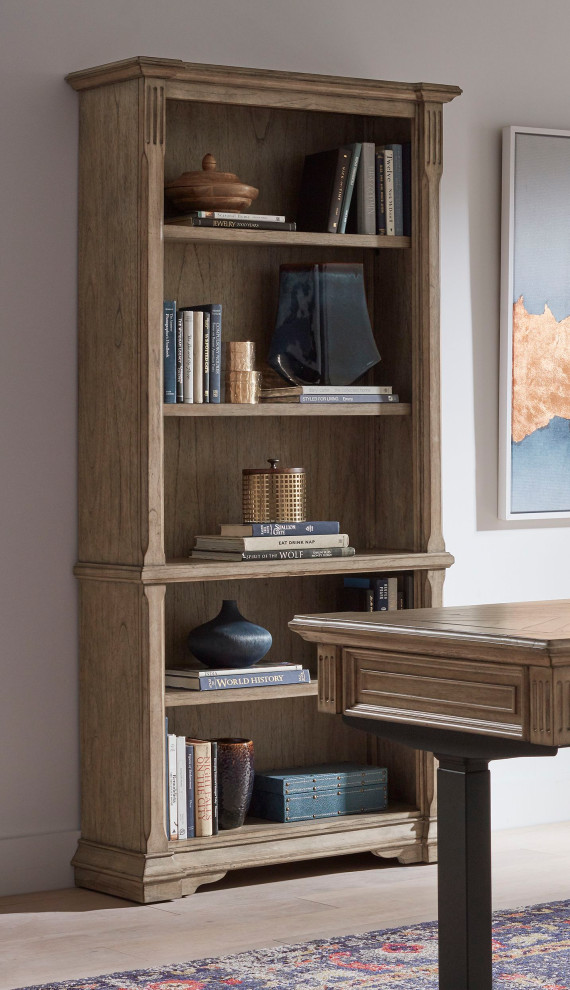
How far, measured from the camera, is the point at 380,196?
441cm

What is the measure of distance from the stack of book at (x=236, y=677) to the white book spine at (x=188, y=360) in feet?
2.42

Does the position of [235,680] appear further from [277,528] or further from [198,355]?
[198,355]

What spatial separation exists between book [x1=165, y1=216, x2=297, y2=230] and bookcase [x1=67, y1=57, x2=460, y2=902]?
0.03 meters

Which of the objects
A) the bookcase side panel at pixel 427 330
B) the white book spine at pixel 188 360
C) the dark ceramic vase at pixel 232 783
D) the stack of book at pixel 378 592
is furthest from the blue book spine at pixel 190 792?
the white book spine at pixel 188 360

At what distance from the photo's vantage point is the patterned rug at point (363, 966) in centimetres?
315

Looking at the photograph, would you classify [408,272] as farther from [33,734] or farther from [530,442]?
[33,734]

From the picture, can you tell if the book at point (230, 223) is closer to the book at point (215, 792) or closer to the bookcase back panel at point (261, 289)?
the bookcase back panel at point (261, 289)

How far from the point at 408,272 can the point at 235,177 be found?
2.06 ft

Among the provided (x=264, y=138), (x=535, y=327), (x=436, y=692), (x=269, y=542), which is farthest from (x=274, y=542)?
(x=436, y=692)

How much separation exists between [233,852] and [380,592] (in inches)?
34.0

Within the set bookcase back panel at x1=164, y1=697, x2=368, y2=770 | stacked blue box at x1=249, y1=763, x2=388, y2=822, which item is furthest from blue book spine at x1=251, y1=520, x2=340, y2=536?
stacked blue box at x1=249, y1=763, x2=388, y2=822

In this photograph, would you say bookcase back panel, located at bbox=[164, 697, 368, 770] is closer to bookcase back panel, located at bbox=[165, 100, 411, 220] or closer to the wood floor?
the wood floor

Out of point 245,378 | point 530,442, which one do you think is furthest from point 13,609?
point 530,442

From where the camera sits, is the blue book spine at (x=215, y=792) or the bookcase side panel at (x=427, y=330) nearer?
the blue book spine at (x=215, y=792)
